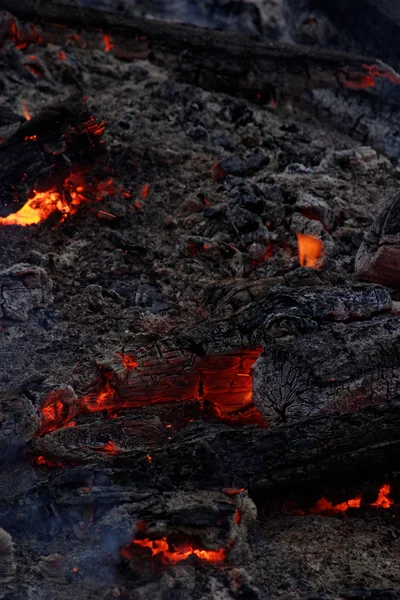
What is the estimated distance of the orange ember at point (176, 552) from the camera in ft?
15.1

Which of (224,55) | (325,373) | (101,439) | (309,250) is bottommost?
(101,439)

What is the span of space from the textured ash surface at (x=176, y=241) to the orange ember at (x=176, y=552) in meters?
0.11

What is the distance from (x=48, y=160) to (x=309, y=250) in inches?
121

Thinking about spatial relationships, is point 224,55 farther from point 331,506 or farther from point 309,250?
point 331,506

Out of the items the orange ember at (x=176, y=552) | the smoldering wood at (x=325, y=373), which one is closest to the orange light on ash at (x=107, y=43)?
the smoldering wood at (x=325, y=373)

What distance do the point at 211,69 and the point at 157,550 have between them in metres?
7.60

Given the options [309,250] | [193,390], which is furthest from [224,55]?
[193,390]

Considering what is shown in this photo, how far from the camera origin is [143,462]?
5.16 meters

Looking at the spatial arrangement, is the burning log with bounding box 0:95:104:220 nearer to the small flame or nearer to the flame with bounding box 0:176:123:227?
the flame with bounding box 0:176:123:227

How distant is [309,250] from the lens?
801 cm

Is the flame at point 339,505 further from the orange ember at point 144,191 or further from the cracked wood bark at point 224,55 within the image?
the cracked wood bark at point 224,55

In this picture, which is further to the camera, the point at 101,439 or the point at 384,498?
the point at 101,439

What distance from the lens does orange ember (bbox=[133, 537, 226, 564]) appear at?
15.1 feet

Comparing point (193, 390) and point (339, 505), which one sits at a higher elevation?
point (339, 505)
